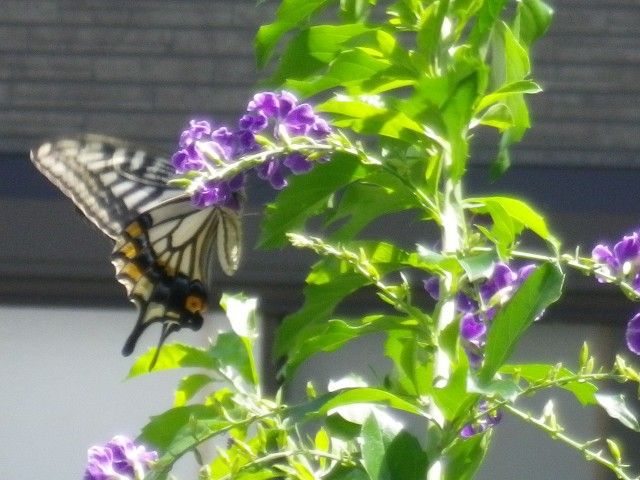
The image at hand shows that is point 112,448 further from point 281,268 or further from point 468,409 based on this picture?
point 281,268

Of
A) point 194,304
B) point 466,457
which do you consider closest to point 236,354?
point 466,457

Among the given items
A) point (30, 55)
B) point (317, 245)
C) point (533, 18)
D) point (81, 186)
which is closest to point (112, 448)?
point (317, 245)

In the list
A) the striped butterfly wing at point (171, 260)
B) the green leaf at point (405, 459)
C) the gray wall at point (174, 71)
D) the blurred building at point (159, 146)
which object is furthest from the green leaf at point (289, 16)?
the gray wall at point (174, 71)

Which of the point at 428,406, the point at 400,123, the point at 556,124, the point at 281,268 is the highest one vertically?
the point at 400,123

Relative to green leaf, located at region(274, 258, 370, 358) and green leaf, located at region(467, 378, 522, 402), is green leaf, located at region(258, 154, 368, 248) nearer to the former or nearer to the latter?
green leaf, located at region(274, 258, 370, 358)

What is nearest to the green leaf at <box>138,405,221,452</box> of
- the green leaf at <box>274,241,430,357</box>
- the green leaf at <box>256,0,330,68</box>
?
the green leaf at <box>274,241,430,357</box>
